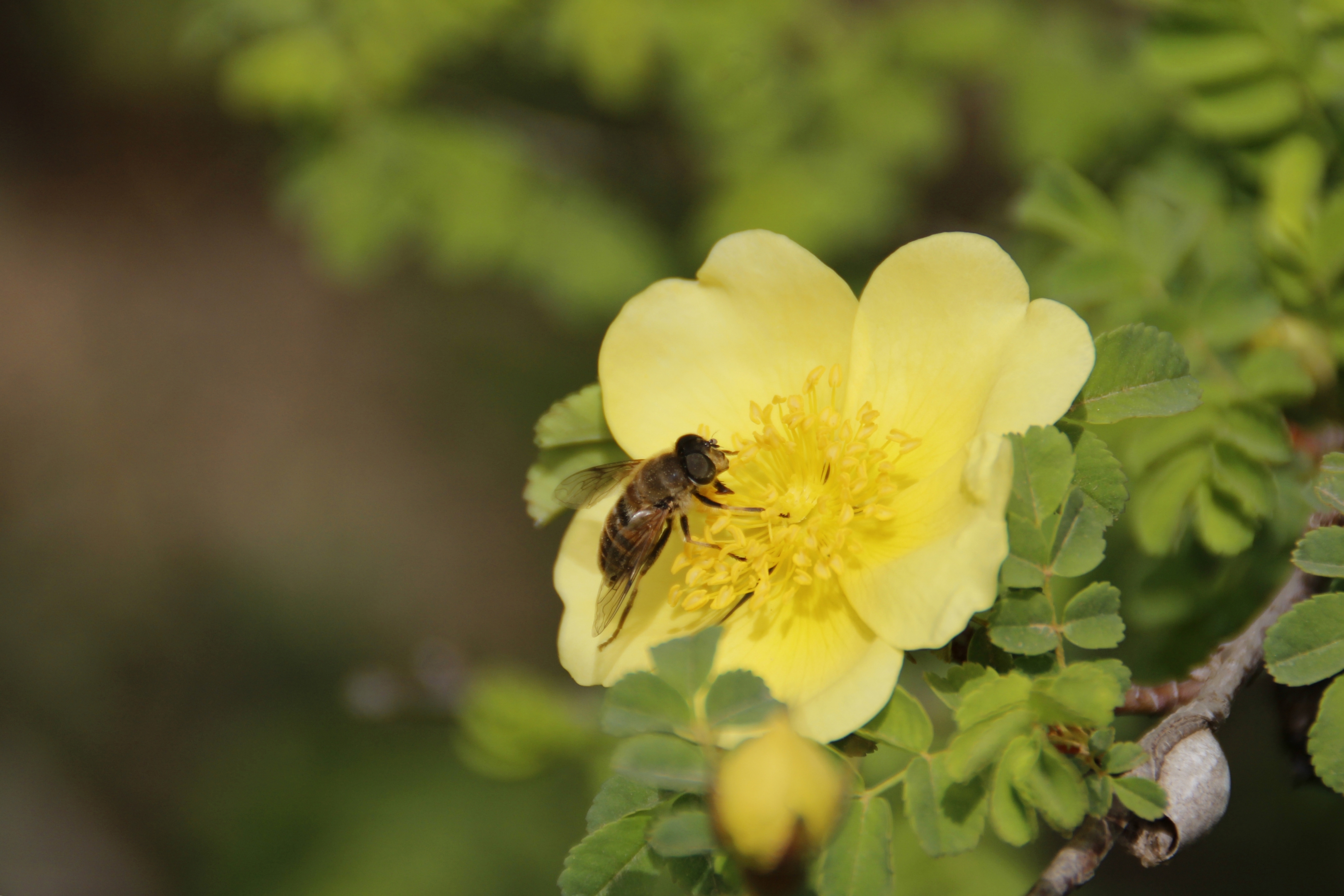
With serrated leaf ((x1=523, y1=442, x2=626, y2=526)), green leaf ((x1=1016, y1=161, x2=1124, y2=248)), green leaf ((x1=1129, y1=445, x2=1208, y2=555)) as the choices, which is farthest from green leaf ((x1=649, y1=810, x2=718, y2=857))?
green leaf ((x1=1016, y1=161, x2=1124, y2=248))

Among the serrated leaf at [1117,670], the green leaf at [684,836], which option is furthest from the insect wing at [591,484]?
the serrated leaf at [1117,670]

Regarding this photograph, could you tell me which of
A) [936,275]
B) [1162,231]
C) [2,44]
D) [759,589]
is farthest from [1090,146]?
[2,44]

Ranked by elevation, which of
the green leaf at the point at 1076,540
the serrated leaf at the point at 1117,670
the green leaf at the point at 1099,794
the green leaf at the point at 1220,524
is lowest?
the green leaf at the point at 1220,524

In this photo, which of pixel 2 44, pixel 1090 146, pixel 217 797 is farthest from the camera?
pixel 2 44

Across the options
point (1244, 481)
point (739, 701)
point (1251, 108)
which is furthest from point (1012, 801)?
point (1251, 108)

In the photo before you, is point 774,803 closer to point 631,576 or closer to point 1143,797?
point 1143,797

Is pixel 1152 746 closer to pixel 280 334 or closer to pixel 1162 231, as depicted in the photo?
pixel 1162 231

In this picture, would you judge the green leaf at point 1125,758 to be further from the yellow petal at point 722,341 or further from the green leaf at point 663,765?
the yellow petal at point 722,341
